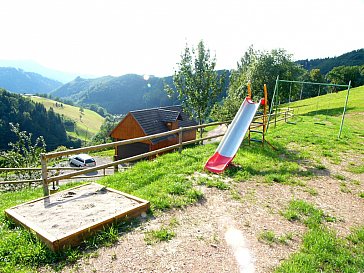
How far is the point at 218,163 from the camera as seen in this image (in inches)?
303

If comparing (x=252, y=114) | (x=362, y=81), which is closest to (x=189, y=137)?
(x=252, y=114)

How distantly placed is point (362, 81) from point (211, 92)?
61.8 metres

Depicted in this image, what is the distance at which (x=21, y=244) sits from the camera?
12.6 feet

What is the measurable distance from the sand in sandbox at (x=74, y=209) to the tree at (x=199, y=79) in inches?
574

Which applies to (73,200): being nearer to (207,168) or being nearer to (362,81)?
(207,168)

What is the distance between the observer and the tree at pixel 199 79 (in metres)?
19.0

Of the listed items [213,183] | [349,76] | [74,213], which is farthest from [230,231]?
[349,76]

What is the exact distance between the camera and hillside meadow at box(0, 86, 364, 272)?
3625 millimetres

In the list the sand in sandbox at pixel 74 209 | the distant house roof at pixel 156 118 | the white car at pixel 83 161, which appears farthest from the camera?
the white car at pixel 83 161

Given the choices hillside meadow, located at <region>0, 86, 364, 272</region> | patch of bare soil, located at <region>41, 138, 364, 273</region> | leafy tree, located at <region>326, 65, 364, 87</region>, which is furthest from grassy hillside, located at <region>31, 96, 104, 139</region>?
patch of bare soil, located at <region>41, 138, 364, 273</region>

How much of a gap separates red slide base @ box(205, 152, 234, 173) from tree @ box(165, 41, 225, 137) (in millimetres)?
11744

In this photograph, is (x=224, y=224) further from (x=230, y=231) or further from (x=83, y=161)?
(x=83, y=161)

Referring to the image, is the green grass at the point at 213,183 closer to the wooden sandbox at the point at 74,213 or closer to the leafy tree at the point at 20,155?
the wooden sandbox at the point at 74,213

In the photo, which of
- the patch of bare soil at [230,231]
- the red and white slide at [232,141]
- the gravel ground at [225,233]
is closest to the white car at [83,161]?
the red and white slide at [232,141]
